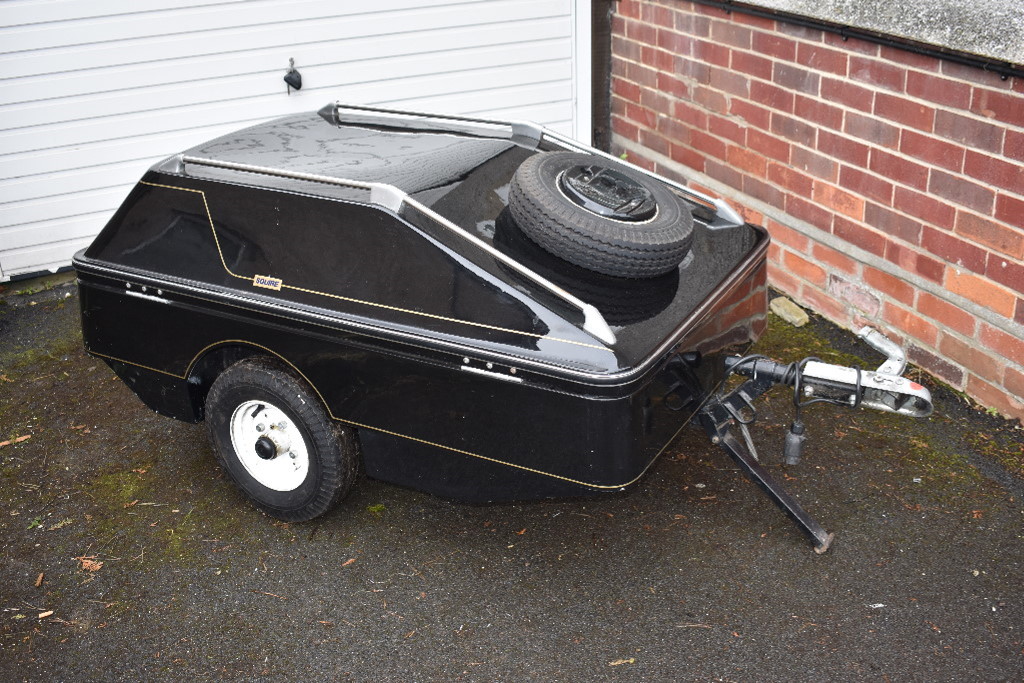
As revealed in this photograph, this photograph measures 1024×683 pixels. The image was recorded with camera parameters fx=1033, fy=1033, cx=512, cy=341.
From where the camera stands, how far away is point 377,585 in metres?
3.99

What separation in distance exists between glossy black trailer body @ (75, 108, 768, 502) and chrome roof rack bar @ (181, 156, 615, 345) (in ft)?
0.08

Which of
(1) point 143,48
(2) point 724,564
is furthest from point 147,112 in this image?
(2) point 724,564

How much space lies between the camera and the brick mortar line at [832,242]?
4777 millimetres

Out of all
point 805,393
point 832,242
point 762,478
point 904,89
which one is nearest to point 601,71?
point 832,242

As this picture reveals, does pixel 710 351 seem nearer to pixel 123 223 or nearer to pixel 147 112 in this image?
pixel 123 223

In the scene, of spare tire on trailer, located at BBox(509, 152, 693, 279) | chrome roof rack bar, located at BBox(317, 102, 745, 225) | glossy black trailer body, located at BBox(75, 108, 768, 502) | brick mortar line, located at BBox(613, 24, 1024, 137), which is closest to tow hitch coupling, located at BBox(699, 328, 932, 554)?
glossy black trailer body, located at BBox(75, 108, 768, 502)

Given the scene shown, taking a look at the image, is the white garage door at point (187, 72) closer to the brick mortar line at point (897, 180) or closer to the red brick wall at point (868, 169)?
the red brick wall at point (868, 169)

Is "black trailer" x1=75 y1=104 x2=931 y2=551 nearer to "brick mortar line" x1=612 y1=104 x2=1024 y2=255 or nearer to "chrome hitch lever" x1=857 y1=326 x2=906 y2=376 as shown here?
"chrome hitch lever" x1=857 y1=326 x2=906 y2=376

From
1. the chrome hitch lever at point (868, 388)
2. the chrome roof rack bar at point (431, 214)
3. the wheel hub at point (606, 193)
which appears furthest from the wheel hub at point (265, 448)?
the chrome hitch lever at point (868, 388)

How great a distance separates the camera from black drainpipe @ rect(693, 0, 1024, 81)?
14.4ft

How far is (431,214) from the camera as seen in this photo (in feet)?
12.0

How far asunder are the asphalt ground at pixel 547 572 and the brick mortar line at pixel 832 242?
0.47m

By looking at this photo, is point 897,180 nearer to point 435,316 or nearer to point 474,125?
point 474,125

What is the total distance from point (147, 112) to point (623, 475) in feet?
15.6
